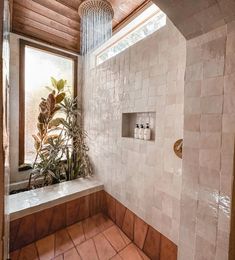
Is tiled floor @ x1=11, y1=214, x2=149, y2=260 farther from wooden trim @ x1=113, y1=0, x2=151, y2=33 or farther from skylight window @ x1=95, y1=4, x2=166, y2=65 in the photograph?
wooden trim @ x1=113, y1=0, x2=151, y2=33

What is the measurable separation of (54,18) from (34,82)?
0.86 m

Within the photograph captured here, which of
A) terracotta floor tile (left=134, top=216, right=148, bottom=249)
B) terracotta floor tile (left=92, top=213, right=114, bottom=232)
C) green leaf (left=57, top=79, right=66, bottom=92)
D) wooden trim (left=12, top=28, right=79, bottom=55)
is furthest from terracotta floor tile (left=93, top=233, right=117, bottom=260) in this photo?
wooden trim (left=12, top=28, right=79, bottom=55)

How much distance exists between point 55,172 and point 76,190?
1.53 ft

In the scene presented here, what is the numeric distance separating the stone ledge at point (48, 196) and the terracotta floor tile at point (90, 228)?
1.01 feet

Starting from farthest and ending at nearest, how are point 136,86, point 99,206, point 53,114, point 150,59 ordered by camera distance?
point 53,114, point 99,206, point 136,86, point 150,59

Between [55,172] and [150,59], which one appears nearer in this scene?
[150,59]

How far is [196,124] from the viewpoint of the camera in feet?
2.53

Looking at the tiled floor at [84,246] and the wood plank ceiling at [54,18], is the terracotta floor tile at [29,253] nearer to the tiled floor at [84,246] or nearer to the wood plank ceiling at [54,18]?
the tiled floor at [84,246]

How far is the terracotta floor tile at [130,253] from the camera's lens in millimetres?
1338

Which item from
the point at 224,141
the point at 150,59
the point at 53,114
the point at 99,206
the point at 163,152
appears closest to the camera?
the point at 224,141

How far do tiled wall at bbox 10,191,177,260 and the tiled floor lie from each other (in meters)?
0.06

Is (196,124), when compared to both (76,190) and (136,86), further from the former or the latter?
(76,190)

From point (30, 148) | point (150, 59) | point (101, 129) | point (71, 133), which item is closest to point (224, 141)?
point (150, 59)

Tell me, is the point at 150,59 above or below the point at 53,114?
above
